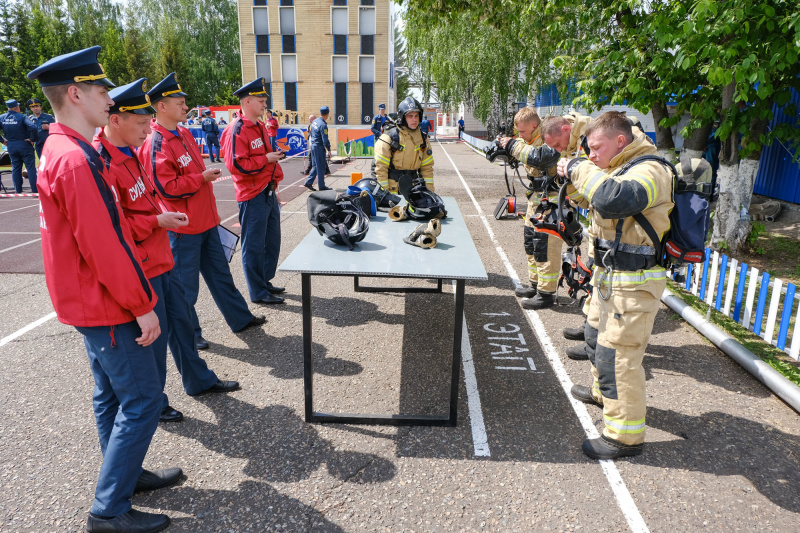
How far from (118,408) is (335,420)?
4.59 feet

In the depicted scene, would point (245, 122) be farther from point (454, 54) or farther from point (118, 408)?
point (454, 54)

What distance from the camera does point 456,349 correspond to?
3.50 meters

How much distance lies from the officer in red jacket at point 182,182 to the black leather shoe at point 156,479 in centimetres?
144

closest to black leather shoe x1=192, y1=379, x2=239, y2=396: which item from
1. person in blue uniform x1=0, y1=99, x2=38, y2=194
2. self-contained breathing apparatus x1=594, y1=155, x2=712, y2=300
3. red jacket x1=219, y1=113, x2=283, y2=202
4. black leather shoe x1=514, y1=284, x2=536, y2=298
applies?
red jacket x1=219, y1=113, x2=283, y2=202

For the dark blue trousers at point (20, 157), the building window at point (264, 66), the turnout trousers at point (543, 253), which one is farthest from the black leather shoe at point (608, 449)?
the building window at point (264, 66)

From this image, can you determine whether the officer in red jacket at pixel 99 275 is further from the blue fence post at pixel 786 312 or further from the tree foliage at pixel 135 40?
the tree foliage at pixel 135 40

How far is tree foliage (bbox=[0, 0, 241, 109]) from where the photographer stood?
4375 centimetres

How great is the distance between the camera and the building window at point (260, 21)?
39406mm

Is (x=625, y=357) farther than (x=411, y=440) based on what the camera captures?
No

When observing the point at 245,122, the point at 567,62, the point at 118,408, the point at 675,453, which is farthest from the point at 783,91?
the point at 118,408

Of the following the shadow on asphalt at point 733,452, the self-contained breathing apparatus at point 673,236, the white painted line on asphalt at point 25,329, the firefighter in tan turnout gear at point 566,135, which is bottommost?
the shadow on asphalt at point 733,452

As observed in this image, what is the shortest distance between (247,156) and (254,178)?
237 millimetres

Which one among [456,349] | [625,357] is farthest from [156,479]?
[625,357]

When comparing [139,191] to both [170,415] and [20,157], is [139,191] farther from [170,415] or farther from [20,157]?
[20,157]
